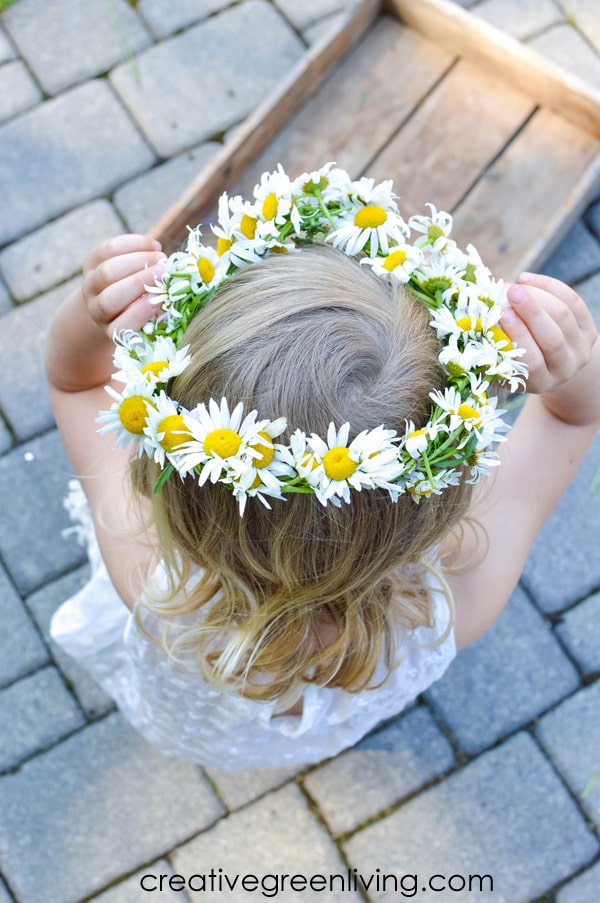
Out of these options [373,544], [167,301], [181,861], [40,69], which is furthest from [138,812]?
[40,69]

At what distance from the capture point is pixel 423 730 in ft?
5.79

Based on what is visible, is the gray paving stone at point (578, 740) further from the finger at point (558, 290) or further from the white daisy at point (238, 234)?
the white daisy at point (238, 234)

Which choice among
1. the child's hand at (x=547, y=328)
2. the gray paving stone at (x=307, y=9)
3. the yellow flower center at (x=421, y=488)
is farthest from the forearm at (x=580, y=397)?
the gray paving stone at (x=307, y=9)

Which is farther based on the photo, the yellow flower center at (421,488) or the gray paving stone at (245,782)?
the gray paving stone at (245,782)

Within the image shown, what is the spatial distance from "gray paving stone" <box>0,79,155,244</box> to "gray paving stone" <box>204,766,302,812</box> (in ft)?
4.58

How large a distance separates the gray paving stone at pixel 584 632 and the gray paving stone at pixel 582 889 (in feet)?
1.32

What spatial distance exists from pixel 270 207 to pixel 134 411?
28 centimetres

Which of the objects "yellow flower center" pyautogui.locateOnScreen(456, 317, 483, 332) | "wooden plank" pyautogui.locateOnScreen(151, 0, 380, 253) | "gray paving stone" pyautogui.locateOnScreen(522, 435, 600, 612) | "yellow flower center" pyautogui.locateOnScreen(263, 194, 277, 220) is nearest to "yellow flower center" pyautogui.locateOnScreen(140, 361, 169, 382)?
"yellow flower center" pyautogui.locateOnScreen(263, 194, 277, 220)

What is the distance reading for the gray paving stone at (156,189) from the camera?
206 centimetres

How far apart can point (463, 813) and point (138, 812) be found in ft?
2.25

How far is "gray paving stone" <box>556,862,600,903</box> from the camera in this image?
1.66 m

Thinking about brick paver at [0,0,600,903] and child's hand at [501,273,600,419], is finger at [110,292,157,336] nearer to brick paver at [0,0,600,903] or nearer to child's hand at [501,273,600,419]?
child's hand at [501,273,600,419]

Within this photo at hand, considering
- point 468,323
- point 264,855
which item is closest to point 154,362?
point 468,323

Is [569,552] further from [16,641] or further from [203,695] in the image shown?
[16,641]
